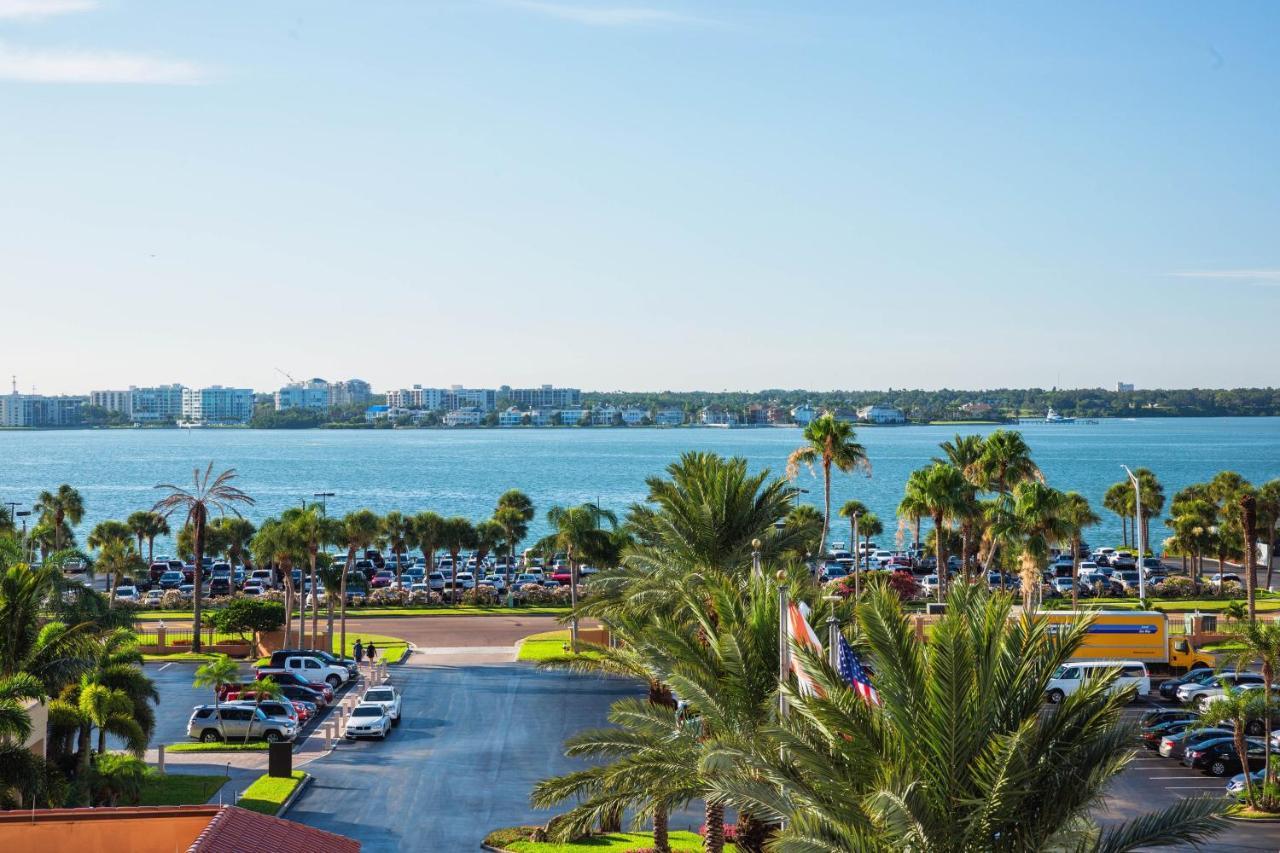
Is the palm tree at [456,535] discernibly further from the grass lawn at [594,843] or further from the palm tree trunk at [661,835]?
the palm tree trunk at [661,835]

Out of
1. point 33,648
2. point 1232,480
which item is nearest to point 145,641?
point 33,648

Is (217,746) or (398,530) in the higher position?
(398,530)

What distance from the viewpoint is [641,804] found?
2233cm

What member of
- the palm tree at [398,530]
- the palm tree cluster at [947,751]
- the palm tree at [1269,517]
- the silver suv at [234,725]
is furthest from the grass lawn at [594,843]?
the palm tree at [398,530]

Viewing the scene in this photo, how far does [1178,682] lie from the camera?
4434cm

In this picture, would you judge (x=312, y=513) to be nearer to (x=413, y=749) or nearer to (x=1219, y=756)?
(x=413, y=749)

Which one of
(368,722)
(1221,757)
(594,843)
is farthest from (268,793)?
(1221,757)

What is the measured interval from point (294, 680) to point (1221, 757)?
27322 millimetres

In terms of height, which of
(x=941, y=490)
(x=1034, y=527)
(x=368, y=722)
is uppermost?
(x=941, y=490)

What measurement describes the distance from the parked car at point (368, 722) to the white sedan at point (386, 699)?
55 centimetres

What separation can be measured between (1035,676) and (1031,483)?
42.3 m

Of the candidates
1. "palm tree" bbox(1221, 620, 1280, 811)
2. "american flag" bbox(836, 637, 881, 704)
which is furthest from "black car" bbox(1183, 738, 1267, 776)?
"american flag" bbox(836, 637, 881, 704)

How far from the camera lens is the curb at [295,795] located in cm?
3111

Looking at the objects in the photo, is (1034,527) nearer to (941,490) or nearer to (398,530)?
(941,490)
